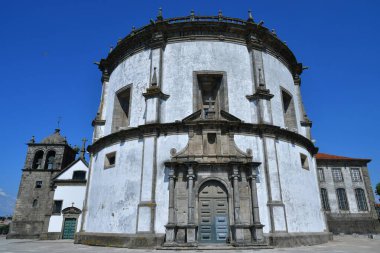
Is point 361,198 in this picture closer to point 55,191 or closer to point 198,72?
point 198,72

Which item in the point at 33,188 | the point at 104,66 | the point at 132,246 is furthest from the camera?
the point at 33,188

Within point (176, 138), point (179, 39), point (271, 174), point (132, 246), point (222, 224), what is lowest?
point (132, 246)

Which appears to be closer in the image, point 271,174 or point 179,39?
point 271,174

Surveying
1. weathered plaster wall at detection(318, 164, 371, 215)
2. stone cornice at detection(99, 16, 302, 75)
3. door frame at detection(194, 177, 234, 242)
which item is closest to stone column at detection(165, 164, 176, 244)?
door frame at detection(194, 177, 234, 242)

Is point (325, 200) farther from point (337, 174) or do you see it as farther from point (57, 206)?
point (57, 206)

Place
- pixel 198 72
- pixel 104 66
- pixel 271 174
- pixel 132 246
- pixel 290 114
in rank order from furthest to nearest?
pixel 104 66 → pixel 290 114 → pixel 198 72 → pixel 271 174 → pixel 132 246

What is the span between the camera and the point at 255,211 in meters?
13.2

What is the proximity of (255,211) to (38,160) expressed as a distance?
29847 mm

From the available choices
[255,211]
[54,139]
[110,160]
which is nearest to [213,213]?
[255,211]

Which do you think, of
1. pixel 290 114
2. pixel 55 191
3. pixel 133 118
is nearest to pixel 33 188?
pixel 55 191

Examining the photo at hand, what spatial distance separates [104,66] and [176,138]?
10.3 m

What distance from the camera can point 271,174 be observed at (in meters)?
14.3

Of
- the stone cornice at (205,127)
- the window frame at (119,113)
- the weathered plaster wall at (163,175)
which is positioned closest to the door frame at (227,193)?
the weathered plaster wall at (163,175)

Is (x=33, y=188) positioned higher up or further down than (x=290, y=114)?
further down
